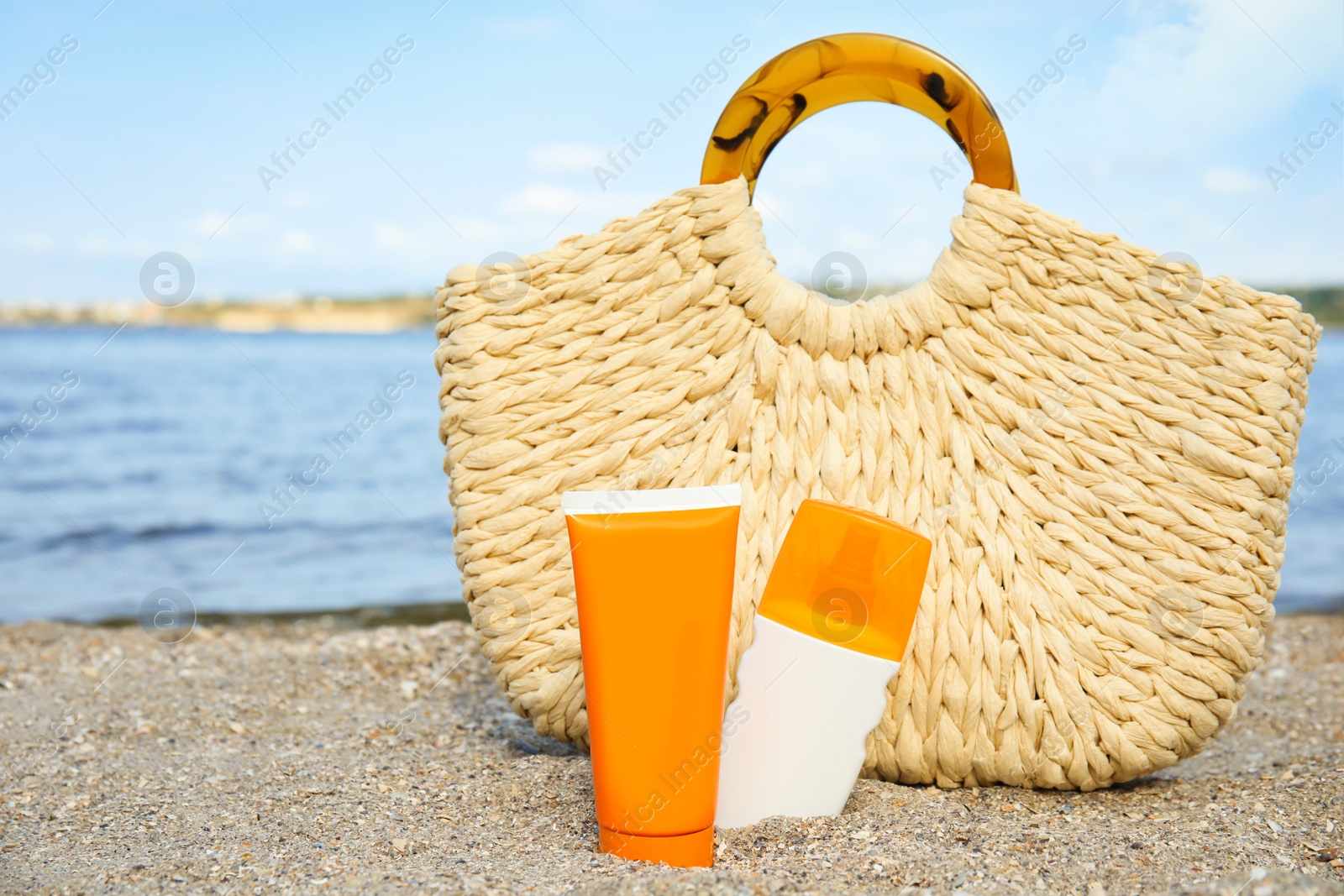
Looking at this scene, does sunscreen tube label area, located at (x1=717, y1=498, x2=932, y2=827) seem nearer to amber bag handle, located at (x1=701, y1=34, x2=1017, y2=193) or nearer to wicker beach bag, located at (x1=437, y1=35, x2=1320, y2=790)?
wicker beach bag, located at (x1=437, y1=35, x2=1320, y2=790)

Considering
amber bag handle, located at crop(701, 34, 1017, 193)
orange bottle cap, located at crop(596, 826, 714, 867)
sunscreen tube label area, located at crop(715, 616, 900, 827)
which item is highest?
amber bag handle, located at crop(701, 34, 1017, 193)

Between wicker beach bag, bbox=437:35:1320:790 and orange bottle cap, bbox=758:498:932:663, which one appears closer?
orange bottle cap, bbox=758:498:932:663

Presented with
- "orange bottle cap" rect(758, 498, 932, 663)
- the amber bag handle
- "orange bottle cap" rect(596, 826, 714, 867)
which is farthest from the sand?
the amber bag handle

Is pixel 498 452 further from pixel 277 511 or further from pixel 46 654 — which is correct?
pixel 277 511

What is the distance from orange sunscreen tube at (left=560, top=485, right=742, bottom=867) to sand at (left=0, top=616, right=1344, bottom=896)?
0.04 metres

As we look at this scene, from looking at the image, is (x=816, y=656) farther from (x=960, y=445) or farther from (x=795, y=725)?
(x=960, y=445)

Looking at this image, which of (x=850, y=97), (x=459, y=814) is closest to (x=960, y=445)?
(x=850, y=97)

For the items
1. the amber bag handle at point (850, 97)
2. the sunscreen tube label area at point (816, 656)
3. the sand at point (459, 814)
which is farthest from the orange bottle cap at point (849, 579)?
the amber bag handle at point (850, 97)

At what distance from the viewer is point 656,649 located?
685 millimetres

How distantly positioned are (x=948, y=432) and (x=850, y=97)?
0.35 m

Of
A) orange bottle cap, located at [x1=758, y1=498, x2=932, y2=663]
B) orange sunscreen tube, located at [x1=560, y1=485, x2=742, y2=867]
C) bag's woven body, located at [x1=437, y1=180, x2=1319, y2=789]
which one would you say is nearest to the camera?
orange sunscreen tube, located at [x1=560, y1=485, x2=742, y2=867]

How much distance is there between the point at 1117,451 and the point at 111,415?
4580mm

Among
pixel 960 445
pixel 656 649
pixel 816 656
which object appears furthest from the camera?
pixel 960 445

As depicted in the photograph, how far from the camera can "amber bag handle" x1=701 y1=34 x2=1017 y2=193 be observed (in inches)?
37.3
